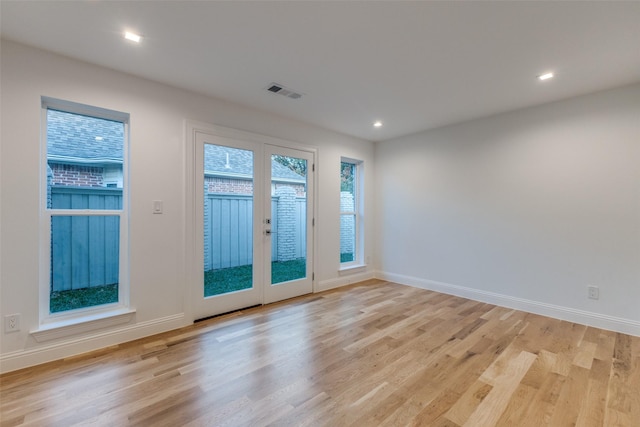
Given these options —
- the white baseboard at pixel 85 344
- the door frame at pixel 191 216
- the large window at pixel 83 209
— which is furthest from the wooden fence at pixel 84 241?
the door frame at pixel 191 216

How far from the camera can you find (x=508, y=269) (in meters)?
3.57

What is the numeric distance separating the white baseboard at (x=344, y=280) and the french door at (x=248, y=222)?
0.82 feet

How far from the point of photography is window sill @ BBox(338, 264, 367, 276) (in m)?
4.55

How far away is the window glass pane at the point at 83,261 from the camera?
7.83 feet

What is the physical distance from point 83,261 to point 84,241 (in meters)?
0.18

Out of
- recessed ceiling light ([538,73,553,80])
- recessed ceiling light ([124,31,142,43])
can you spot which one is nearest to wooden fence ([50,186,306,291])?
recessed ceiling light ([124,31,142,43])

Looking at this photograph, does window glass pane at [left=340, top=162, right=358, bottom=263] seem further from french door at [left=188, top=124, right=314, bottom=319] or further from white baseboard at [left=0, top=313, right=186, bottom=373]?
white baseboard at [left=0, top=313, right=186, bottom=373]

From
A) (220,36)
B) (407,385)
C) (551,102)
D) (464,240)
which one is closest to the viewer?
(407,385)

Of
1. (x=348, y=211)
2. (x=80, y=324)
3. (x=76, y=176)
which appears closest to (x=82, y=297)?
(x=80, y=324)

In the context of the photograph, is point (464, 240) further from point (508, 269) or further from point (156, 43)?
point (156, 43)

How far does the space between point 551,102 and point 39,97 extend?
4.97 meters

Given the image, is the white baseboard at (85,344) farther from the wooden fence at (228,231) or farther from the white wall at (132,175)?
the wooden fence at (228,231)

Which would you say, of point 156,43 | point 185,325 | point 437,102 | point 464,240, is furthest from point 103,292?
point 464,240

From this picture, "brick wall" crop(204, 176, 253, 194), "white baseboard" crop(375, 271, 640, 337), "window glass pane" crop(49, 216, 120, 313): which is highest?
"brick wall" crop(204, 176, 253, 194)
